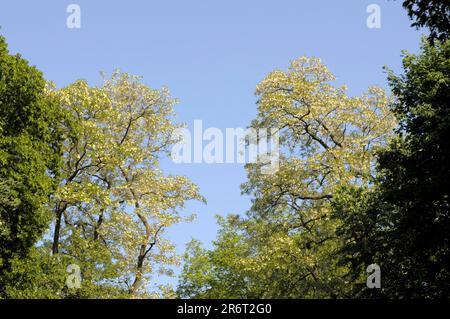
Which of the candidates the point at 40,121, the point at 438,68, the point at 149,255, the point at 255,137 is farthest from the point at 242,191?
the point at 438,68

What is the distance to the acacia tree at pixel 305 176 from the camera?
36.1 metres

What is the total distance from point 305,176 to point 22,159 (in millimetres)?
16222

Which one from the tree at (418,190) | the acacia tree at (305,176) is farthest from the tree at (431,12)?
the acacia tree at (305,176)

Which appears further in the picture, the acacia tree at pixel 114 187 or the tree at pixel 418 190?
the acacia tree at pixel 114 187

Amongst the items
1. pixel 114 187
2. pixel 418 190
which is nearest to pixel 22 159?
pixel 114 187

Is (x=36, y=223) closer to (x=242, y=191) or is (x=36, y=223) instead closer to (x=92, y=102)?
(x=92, y=102)

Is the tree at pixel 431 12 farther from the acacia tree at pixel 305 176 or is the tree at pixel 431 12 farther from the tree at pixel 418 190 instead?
the acacia tree at pixel 305 176

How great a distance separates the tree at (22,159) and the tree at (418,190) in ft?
50.0

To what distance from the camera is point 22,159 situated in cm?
3133

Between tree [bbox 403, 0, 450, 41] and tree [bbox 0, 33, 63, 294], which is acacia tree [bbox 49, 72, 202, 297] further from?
tree [bbox 403, 0, 450, 41]

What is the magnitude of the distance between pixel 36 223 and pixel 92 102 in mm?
10648

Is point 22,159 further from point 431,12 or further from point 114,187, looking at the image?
point 431,12
